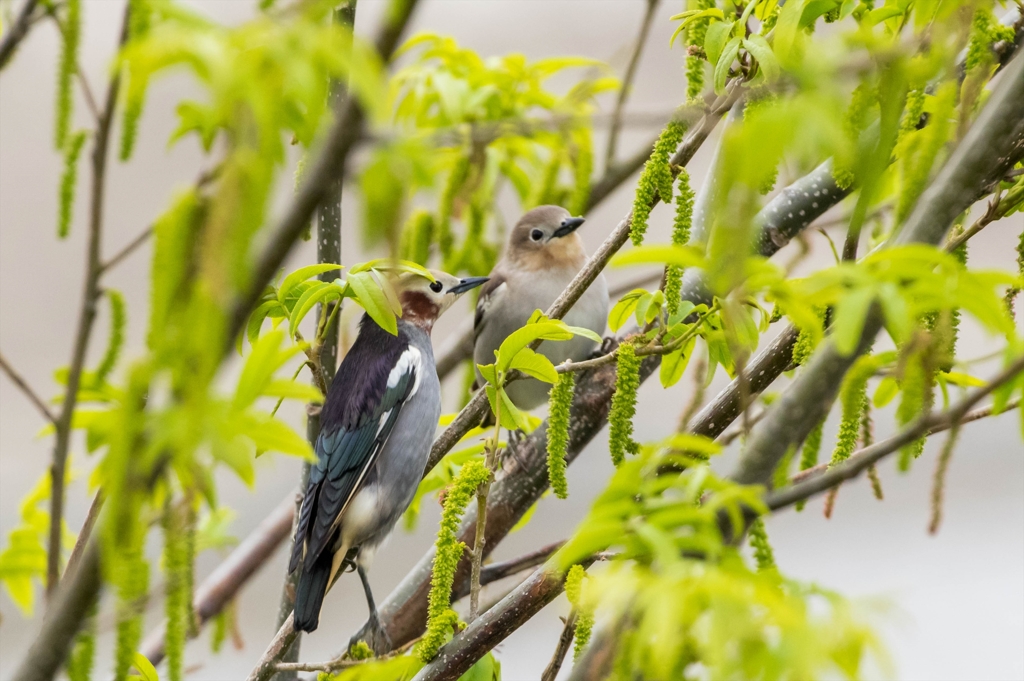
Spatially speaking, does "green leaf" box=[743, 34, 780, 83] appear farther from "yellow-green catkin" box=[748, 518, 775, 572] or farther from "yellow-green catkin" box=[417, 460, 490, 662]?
"yellow-green catkin" box=[417, 460, 490, 662]

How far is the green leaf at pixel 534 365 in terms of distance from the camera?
5.88ft

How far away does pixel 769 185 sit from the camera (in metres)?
1.73

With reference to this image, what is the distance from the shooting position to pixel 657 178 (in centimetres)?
171

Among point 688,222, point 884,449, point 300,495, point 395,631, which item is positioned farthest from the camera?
point 300,495

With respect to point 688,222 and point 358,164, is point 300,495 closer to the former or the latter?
point 688,222

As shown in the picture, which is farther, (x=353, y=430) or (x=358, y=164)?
(x=353, y=430)

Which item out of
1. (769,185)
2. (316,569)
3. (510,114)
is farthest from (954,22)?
(316,569)

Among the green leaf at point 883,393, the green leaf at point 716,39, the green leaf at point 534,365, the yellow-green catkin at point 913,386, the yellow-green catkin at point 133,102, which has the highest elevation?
the green leaf at point 716,39

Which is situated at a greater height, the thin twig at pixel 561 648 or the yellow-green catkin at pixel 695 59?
the yellow-green catkin at pixel 695 59

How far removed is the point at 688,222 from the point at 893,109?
0.73 metres

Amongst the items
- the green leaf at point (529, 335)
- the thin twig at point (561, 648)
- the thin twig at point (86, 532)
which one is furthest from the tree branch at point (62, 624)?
the thin twig at point (561, 648)

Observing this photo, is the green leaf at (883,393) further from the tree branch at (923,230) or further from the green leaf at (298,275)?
the green leaf at (298,275)

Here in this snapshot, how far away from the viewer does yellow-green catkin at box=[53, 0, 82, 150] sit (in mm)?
1216

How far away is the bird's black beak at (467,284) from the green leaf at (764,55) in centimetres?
171
